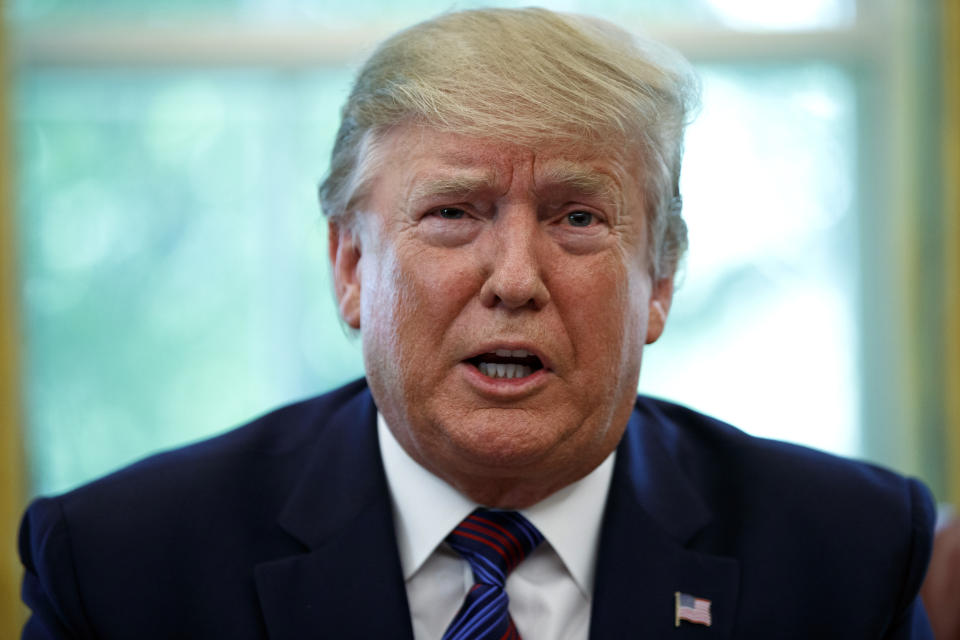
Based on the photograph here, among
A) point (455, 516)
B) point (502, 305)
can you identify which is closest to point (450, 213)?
point (502, 305)

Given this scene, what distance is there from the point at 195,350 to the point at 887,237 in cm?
259

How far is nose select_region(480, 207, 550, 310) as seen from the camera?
133cm

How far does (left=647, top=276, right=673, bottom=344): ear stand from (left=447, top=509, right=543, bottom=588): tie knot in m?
0.35

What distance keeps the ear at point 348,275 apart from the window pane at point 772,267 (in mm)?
2277

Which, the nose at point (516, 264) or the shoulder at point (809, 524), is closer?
the nose at point (516, 264)

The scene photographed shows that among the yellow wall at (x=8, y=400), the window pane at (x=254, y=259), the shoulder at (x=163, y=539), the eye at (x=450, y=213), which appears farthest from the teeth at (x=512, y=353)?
the yellow wall at (x=8, y=400)

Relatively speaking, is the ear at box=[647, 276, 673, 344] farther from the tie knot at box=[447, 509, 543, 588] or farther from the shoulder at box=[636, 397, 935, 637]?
the tie knot at box=[447, 509, 543, 588]

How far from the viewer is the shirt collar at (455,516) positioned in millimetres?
1487

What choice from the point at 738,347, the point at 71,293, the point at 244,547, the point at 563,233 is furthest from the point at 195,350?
the point at 563,233

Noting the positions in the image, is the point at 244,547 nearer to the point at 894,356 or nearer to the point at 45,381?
the point at 45,381

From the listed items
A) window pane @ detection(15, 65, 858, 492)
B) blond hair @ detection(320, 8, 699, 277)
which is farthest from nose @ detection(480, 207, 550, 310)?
window pane @ detection(15, 65, 858, 492)

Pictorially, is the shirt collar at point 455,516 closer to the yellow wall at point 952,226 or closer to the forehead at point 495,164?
the forehead at point 495,164

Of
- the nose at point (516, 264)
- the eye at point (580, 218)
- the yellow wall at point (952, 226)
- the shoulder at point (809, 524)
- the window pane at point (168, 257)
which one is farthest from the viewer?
the window pane at point (168, 257)

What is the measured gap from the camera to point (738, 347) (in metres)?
3.75
